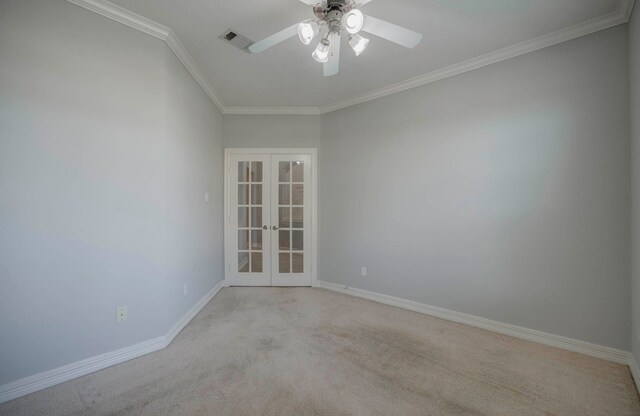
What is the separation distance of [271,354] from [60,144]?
6.98 ft

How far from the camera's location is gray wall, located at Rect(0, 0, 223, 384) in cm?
164

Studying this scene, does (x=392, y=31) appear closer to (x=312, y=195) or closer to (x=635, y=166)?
(x=635, y=166)

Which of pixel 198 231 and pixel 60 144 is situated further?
pixel 198 231

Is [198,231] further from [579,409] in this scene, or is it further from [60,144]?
[579,409]

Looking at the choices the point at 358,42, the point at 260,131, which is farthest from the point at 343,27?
the point at 260,131

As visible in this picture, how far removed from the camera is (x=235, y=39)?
2.35m

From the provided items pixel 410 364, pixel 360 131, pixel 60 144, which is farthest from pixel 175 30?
pixel 410 364

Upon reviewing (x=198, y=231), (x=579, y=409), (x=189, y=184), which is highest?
(x=189, y=184)

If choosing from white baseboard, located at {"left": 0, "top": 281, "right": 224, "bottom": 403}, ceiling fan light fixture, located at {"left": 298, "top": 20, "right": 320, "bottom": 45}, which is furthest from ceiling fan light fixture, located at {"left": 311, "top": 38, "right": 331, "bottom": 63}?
white baseboard, located at {"left": 0, "top": 281, "right": 224, "bottom": 403}

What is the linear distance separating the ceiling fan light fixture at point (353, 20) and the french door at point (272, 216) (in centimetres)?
244

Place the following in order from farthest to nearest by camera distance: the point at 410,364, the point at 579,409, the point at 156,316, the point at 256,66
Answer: the point at 256,66
the point at 156,316
the point at 410,364
the point at 579,409

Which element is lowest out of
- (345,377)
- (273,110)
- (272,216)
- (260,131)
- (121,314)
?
(345,377)

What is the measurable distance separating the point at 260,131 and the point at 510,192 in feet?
10.5

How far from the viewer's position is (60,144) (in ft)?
5.85
